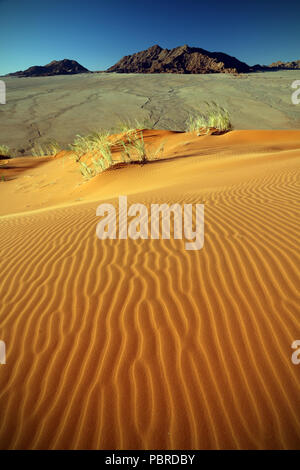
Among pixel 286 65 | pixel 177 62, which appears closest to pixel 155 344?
pixel 177 62

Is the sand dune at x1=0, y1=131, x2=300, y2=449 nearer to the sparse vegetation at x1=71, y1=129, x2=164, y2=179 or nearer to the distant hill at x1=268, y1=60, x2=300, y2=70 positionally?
the sparse vegetation at x1=71, y1=129, x2=164, y2=179

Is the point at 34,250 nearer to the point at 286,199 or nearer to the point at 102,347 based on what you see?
the point at 102,347

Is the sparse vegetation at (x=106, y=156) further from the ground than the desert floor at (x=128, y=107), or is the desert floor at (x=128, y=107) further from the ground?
the desert floor at (x=128, y=107)

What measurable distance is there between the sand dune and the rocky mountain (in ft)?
187

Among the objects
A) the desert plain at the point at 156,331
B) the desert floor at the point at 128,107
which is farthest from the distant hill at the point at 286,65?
the desert plain at the point at 156,331

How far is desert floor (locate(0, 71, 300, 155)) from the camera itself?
68.8 ft

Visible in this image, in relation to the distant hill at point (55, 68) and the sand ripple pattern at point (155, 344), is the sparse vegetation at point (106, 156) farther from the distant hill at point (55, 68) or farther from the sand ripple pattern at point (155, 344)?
the distant hill at point (55, 68)

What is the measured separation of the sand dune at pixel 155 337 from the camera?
5.79 ft

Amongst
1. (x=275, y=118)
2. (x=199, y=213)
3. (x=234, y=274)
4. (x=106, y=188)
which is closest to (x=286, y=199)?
(x=199, y=213)

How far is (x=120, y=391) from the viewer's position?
1969mm

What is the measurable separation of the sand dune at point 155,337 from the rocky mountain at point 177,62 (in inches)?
2250

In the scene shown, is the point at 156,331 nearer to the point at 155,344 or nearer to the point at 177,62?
the point at 155,344

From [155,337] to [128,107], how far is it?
26.0 metres

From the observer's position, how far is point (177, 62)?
58.2 m
